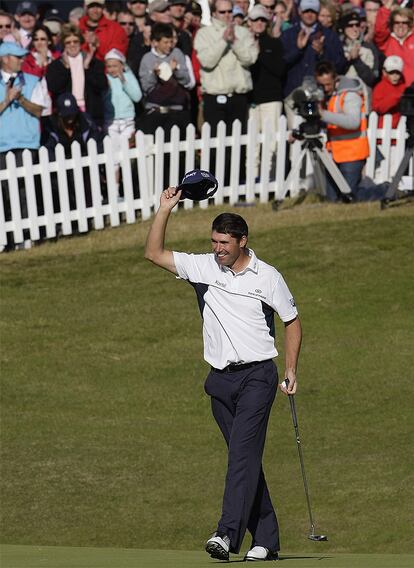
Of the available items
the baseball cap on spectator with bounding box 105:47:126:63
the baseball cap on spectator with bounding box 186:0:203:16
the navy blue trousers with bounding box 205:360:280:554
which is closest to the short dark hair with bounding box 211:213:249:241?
the navy blue trousers with bounding box 205:360:280:554

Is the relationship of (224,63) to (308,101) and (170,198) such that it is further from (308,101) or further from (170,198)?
(170,198)

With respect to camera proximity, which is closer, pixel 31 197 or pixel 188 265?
pixel 188 265

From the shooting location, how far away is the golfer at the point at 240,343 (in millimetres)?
8227

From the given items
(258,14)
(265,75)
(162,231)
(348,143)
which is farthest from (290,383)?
(258,14)

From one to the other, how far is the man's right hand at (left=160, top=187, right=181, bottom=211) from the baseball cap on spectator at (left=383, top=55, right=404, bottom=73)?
10.9m

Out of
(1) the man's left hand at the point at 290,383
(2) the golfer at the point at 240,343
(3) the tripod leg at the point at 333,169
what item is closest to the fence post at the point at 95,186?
(3) the tripod leg at the point at 333,169

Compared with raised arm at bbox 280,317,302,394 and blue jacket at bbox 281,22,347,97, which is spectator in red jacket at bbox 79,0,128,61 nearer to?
blue jacket at bbox 281,22,347,97

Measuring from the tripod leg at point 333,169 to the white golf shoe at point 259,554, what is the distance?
10084 millimetres

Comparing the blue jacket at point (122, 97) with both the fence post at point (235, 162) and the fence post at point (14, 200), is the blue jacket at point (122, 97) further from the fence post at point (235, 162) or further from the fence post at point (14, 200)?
the fence post at point (14, 200)

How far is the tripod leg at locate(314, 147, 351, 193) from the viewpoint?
712 inches

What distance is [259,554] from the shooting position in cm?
841

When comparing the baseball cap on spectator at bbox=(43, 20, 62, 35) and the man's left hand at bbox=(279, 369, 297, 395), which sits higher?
the man's left hand at bbox=(279, 369, 297, 395)

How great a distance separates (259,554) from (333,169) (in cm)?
1030

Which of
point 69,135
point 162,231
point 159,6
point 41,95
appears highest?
point 162,231
